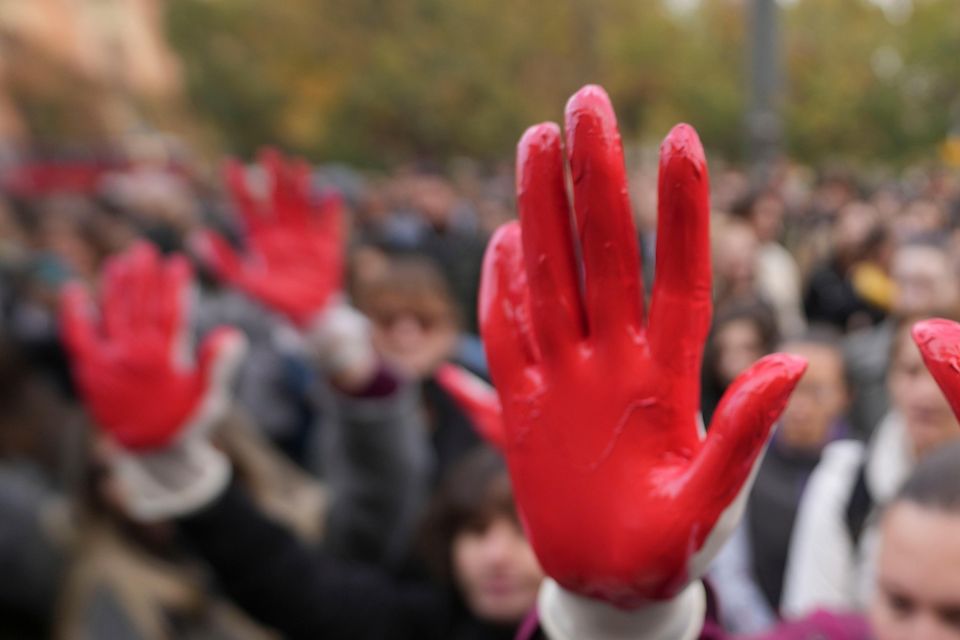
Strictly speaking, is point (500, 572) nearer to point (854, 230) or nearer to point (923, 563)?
point (923, 563)

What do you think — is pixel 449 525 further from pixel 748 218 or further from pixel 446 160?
pixel 446 160

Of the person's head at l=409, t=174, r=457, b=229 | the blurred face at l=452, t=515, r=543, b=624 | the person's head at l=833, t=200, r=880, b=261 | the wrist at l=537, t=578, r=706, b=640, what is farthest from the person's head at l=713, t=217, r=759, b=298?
the wrist at l=537, t=578, r=706, b=640

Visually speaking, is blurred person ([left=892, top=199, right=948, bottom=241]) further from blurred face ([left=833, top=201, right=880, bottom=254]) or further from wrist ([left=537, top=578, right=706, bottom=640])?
wrist ([left=537, top=578, right=706, bottom=640])

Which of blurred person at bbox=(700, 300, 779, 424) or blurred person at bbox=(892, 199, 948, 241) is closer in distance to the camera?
blurred person at bbox=(700, 300, 779, 424)

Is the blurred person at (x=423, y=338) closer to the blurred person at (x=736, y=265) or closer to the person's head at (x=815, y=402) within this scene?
the person's head at (x=815, y=402)

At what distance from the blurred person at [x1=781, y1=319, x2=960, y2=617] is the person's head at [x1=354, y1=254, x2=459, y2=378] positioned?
1.04 metres

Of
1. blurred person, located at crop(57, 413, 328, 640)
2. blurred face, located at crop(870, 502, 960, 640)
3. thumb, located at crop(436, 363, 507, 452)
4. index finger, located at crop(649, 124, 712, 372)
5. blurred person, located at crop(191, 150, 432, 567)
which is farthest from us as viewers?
blurred person, located at crop(57, 413, 328, 640)

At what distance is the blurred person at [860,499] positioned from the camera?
1916 mm

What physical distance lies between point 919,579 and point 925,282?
2.03 meters

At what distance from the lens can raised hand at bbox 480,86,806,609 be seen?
887 millimetres

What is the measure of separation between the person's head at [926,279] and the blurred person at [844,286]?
125cm

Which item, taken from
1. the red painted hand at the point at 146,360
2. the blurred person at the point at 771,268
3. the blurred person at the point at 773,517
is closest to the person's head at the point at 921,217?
the blurred person at the point at 771,268

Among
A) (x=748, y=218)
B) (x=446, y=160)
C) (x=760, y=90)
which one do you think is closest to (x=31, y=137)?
(x=446, y=160)

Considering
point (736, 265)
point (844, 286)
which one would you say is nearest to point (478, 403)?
point (736, 265)
